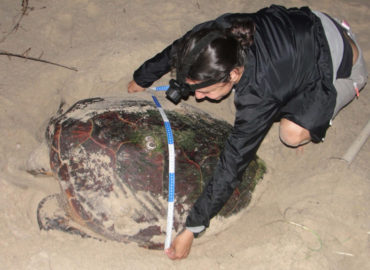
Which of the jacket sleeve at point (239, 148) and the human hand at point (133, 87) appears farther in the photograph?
the human hand at point (133, 87)

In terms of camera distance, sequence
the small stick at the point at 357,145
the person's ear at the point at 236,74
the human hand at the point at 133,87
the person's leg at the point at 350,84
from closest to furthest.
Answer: the person's ear at the point at 236,74 < the person's leg at the point at 350,84 < the small stick at the point at 357,145 < the human hand at the point at 133,87

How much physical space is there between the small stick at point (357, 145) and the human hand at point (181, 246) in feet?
3.50

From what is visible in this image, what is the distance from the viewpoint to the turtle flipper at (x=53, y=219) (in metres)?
1.66

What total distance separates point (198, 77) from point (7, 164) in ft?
4.68

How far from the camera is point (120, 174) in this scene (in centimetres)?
154

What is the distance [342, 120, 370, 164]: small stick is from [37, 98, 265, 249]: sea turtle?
816 mm

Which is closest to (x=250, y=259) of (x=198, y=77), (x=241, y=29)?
(x=198, y=77)

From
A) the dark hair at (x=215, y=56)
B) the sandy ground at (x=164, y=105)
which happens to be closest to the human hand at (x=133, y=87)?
the sandy ground at (x=164, y=105)

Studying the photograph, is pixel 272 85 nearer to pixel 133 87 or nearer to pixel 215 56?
pixel 215 56

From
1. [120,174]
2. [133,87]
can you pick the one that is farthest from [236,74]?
[133,87]

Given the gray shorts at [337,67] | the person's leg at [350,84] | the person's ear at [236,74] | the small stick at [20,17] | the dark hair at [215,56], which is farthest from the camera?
the small stick at [20,17]

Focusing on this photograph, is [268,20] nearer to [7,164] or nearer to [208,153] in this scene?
[208,153]

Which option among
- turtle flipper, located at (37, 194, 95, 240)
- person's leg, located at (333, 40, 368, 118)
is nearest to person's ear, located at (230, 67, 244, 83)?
person's leg, located at (333, 40, 368, 118)

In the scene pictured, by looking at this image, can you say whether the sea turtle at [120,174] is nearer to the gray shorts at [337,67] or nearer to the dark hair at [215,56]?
the dark hair at [215,56]
